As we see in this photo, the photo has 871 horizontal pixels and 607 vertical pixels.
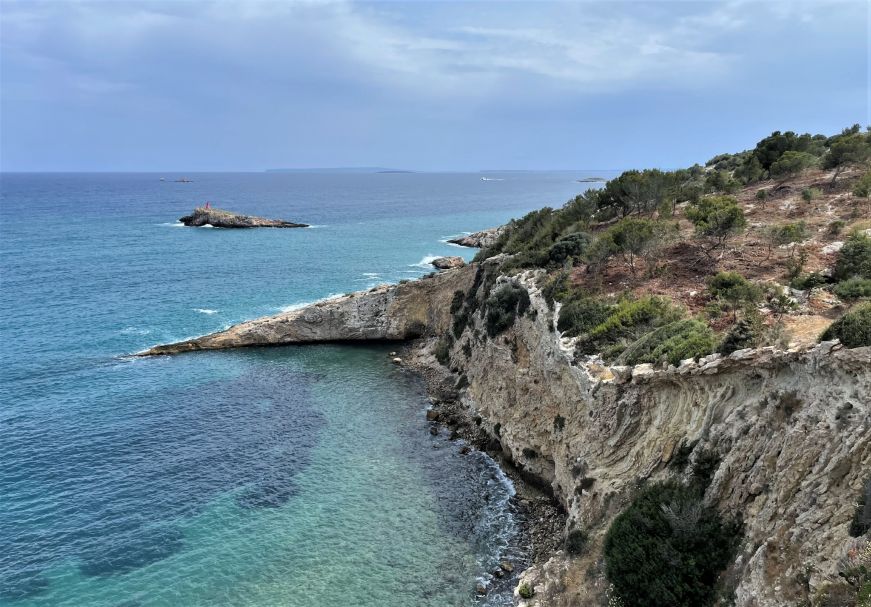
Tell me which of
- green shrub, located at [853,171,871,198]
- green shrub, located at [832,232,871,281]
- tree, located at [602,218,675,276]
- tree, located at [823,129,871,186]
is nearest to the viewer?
green shrub, located at [832,232,871,281]

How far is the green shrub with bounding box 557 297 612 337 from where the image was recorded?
1161 inches

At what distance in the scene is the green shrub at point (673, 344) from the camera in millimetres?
20531

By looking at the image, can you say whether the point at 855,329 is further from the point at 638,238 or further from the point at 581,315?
the point at 638,238

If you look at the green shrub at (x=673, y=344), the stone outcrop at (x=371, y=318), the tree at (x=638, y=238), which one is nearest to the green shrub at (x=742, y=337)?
the green shrub at (x=673, y=344)

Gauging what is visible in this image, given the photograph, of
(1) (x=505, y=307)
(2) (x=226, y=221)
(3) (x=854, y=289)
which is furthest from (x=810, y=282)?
(2) (x=226, y=221)

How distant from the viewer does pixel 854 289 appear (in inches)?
872

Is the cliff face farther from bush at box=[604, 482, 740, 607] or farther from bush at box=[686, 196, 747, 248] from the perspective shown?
bush at box=[686, 196, 747, 248]

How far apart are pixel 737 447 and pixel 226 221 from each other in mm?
132046

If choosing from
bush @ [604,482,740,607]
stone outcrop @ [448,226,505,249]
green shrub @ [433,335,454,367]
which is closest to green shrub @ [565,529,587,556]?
bush @ [604,482,740,607]

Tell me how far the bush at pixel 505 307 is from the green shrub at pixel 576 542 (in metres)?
17.8

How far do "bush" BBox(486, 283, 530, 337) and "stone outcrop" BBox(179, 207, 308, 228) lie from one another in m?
104

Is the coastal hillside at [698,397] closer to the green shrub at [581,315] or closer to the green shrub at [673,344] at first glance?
the green shrub at [673,344]

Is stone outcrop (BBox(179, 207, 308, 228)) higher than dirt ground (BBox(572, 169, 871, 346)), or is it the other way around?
dirt ground (BBox(572, 169, 871, 346))

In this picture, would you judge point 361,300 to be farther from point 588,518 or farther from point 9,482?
point 588,518
